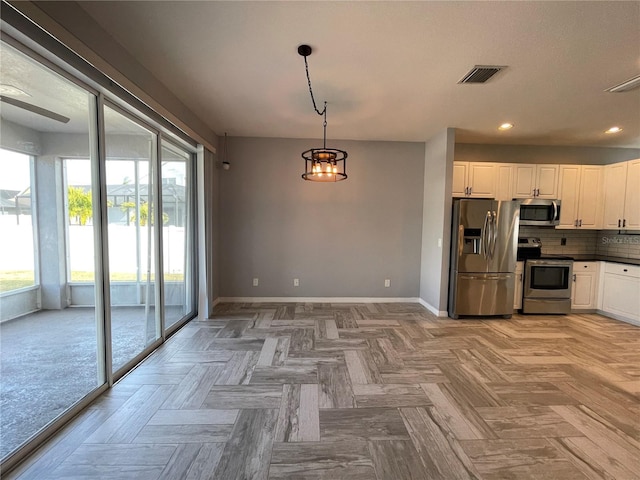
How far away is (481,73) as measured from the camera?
2.63 metres

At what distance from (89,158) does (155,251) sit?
3.92 ft

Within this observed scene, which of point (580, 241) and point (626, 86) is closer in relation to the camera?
point (626, 86)

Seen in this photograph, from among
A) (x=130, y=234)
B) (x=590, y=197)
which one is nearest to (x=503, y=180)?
(x=590, y=197)

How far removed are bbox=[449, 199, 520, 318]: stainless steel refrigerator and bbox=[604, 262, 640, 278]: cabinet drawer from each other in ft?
5.16

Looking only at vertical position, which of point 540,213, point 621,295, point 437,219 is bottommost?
point 621,295

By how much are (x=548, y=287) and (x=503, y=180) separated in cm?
185

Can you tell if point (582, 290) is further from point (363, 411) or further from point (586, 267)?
point (363, 411)

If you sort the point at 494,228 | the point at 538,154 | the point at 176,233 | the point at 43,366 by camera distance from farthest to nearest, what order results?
the point at 538,154 < the point at 494,228 < the point at 176,233 < the point at 43,366

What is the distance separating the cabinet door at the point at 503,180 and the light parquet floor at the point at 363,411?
7.24 ft

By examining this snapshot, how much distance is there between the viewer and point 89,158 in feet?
7.52

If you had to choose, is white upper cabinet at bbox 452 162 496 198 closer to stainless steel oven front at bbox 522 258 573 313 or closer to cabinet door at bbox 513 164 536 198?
cabinet door at bbox 513 164 536 198

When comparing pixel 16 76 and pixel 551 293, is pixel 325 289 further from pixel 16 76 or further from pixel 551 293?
pixel 16 76

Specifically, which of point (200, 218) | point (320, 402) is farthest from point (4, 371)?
point (200, 218)

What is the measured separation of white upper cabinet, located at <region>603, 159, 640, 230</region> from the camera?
14.4ft
